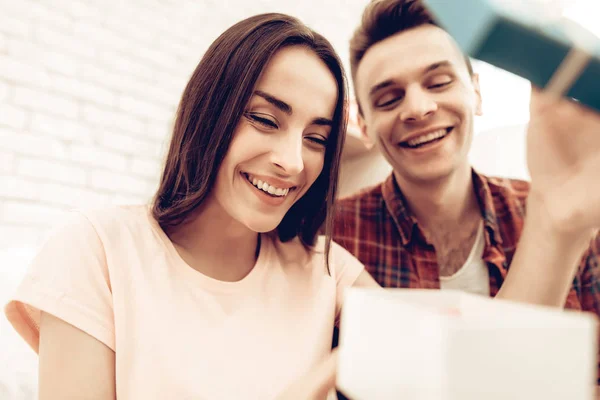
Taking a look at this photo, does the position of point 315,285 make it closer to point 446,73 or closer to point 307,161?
point 307,161

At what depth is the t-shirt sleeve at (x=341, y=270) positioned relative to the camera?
91 centimetres

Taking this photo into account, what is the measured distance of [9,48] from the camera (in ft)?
4.52

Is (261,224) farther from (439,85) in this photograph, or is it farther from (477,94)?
(477,94)

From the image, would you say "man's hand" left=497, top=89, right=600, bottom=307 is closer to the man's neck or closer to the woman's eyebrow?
the woman's eyebrow

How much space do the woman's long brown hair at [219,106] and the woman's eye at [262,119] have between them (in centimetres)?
2

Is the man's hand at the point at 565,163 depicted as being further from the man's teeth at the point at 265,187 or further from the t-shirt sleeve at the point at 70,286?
the t-shirt sleeve at the point at 70,286

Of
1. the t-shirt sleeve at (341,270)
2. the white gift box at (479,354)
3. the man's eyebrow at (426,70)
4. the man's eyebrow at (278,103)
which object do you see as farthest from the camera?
the man's eyebrow at (426,70)

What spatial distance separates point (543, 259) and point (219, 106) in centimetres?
53

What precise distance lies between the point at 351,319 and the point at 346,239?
94 cm

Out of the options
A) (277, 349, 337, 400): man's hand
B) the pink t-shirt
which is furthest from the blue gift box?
the pink t-shirt

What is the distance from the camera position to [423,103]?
1.03 m

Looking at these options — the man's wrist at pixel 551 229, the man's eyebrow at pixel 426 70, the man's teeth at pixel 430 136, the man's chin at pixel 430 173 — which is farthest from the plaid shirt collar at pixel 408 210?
the man's wrist at pixel 551 229

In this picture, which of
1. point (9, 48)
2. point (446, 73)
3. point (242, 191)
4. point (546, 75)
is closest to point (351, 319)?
point (546, 75)

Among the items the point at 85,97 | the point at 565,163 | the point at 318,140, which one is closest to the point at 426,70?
the point at 318,140
